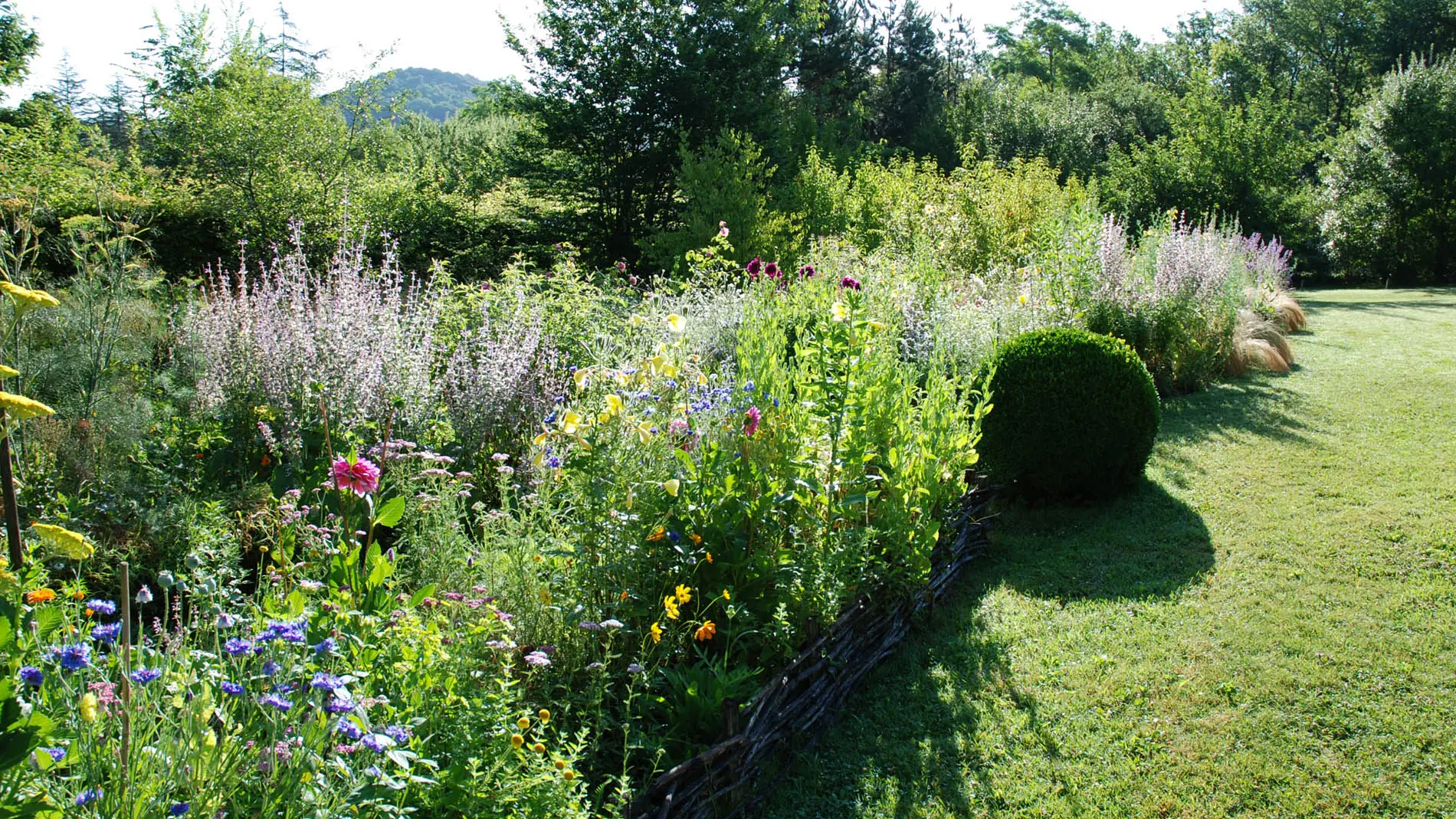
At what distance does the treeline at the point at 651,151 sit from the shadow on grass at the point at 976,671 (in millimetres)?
5183

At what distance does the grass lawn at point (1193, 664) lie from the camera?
274 centimetres

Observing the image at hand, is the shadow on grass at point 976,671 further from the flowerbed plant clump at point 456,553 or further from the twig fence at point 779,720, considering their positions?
the flowerbed plant clump at point 456,553

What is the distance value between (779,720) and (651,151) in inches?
520

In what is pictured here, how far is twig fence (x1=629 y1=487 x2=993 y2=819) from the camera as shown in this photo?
2279 millimetres

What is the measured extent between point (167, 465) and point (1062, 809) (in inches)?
162

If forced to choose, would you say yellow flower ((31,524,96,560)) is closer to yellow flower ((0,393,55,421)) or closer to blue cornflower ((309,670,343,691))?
yellow flower ((0,393,55,421))

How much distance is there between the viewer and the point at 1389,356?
9.35 meters

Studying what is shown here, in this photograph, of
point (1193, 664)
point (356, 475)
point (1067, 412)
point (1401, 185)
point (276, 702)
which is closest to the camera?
point (276, 702)

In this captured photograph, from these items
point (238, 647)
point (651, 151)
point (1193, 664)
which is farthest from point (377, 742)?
point (651, 151)

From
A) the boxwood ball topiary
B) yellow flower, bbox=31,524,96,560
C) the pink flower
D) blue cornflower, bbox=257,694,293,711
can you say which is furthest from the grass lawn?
yellow flower, bbox=31,524,96,560

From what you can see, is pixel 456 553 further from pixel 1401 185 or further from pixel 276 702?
pixel 1401 185

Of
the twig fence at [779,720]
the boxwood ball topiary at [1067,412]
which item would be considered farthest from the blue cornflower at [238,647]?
the boxwood ball topiary at [1067,412]

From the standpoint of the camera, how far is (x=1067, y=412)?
16.5 feet

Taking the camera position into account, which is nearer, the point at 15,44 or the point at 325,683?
the point at 325,683
